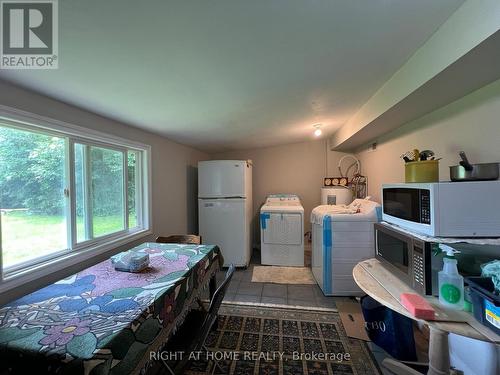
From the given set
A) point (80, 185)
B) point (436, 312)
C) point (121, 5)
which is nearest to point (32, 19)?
point (121, 5)

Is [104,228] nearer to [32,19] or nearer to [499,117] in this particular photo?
[32,19]

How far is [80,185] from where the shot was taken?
6.13 ft

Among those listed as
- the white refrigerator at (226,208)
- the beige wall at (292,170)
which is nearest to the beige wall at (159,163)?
the white refrigerator at (226,208)

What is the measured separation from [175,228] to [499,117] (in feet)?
11.0

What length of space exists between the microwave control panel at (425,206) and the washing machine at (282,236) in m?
2.22

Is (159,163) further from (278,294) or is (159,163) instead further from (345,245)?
(345,245)

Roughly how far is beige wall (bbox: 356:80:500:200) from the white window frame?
8.95 feet

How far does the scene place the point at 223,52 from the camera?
1193mm

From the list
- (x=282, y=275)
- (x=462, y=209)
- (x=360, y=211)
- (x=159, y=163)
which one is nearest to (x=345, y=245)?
(x=360, y=211)

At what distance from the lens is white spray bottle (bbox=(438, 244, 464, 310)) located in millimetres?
1056

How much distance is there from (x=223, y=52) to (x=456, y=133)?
167 centimetres

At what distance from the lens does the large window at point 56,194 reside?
138 centimetres

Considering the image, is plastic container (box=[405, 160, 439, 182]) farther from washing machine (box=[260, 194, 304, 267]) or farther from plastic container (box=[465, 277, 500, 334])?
washing machine (box=[260, 194, 304, 267])

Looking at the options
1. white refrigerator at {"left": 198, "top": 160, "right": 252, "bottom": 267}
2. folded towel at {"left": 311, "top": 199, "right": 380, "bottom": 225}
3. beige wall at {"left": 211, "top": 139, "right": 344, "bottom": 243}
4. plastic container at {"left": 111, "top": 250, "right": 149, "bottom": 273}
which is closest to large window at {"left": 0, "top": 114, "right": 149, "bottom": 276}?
plastic container at {"left": 111, "top": 250, "right": 149, "bottom": 273}
